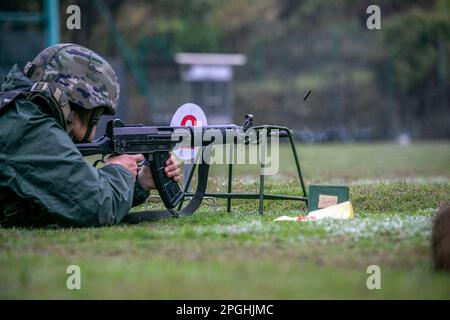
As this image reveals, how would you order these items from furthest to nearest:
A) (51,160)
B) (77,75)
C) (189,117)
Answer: (189,117)
(77,75)
(51,160)

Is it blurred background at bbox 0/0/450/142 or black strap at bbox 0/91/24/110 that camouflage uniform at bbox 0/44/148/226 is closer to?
black strap at bbox 0/91/24/110

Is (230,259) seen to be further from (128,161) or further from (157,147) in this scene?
(157,147)

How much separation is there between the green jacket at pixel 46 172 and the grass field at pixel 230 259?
→ 178mm

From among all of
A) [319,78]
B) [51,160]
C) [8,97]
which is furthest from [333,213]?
[319,78]

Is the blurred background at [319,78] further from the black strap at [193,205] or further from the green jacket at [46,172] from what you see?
the green jacket at [46,172]

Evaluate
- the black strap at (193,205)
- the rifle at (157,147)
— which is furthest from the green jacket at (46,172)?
the black strap at (193,205)

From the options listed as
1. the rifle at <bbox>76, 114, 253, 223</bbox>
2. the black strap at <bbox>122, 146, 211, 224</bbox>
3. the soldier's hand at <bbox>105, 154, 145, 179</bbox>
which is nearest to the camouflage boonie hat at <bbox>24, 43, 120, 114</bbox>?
the rifle at <bbox>76, 114, 253, 223</bbox>

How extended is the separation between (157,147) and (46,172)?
106 centimetres

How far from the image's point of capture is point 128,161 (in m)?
6.15

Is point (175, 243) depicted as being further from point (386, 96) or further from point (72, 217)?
point (386, 96)

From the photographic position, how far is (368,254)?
4777 mm

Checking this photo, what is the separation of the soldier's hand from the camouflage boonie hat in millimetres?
393

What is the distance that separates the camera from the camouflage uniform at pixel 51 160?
18.4 ft

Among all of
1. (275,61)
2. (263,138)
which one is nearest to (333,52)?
(275,61)
